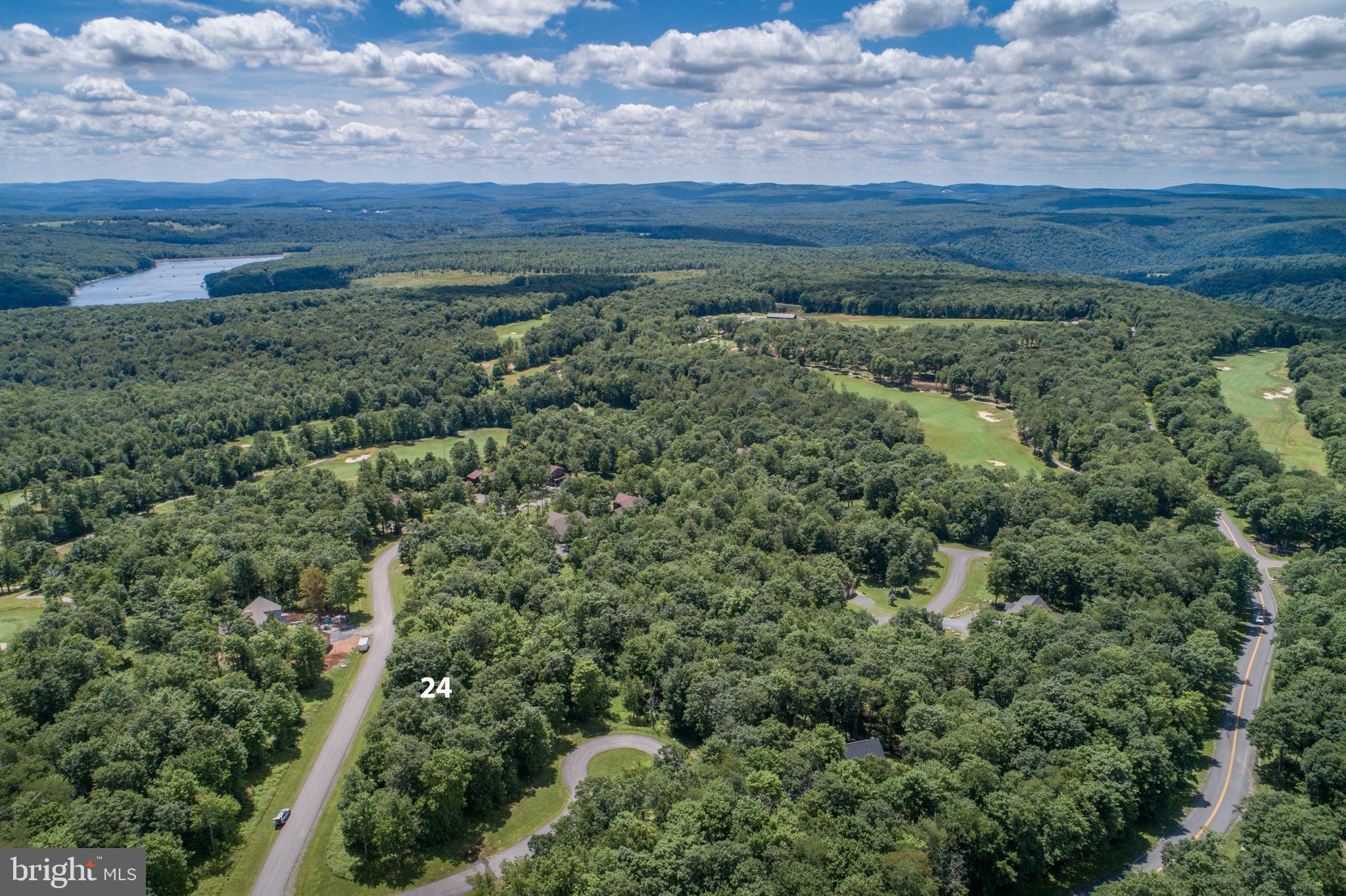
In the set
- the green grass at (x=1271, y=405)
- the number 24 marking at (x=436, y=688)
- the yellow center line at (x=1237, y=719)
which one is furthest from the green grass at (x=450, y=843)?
the green grass at (x=1271, y=405)

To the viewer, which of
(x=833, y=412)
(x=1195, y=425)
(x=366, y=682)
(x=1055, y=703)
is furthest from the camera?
(x=833, y=412)

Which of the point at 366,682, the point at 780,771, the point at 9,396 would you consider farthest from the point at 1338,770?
the point at 9,396

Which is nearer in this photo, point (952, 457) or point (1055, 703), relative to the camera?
point (1055, 703)

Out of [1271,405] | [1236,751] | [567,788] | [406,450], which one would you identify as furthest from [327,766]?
[1271,405]

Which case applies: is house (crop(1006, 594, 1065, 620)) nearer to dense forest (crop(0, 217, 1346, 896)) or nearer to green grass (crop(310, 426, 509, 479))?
dense forest (crop(0, 217, 1346, 896))

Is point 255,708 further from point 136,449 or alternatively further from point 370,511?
point 136,449

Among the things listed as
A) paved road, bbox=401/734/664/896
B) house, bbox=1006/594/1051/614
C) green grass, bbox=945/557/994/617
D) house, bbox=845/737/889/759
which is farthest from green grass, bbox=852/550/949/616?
paved road, bbox=401/734/664/896
